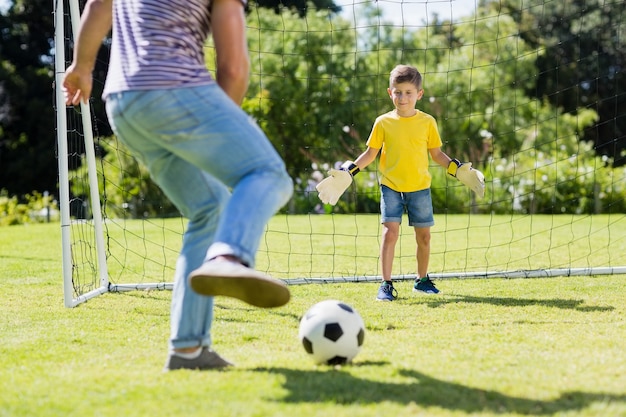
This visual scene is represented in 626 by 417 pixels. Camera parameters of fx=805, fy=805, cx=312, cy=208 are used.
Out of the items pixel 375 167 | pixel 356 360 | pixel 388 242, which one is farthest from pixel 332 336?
pixel 375 167

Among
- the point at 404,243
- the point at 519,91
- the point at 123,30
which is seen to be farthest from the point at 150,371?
the point at 519,91

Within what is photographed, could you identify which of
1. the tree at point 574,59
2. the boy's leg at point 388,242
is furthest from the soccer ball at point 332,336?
the tree at point 574,59

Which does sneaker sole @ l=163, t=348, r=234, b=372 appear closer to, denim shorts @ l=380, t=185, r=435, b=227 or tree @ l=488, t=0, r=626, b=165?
denim shorts @ l=380, t=185, r=435, b=227

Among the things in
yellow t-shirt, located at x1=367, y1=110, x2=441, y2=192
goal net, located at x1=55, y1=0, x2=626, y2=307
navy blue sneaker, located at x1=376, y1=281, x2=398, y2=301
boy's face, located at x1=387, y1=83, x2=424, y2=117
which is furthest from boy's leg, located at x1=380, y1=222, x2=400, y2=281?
goal net, located at x1=55, y1=0, x2=626, y2=307

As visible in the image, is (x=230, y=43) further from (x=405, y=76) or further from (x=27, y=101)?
(x=27, y=101)

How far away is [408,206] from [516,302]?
977mm

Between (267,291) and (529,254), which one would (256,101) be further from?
(267,291)

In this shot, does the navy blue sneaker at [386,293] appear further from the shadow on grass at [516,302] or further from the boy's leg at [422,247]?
the boy's leg at [422,247]

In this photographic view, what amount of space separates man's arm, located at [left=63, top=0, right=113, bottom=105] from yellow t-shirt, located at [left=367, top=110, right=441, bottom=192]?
268cm

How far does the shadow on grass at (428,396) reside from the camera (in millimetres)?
2463

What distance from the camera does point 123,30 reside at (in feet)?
8.76

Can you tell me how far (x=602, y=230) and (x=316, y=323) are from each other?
25.7ft

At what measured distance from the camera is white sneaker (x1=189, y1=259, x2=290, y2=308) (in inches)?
91.4

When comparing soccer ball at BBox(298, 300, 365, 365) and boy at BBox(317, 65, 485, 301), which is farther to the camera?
boy at BBox(317, 65, 485, 301)
